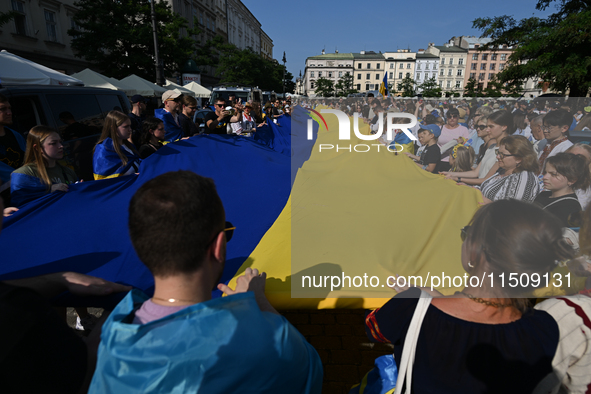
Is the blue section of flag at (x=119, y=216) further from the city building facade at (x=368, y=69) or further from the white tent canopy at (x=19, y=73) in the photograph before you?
the city building facade at (x=368, y=69)

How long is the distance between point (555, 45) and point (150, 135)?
20612 mm

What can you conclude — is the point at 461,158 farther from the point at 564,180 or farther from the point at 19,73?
the point at 19,73

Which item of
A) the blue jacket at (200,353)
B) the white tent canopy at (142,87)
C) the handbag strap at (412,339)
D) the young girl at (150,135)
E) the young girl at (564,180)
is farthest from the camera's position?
the white tent canopy at (142,87)

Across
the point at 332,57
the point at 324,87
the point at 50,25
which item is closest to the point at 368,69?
the point at 332,57

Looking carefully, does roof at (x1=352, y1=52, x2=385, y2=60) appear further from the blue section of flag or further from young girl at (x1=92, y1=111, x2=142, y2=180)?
young girl at (x1=92, y1=111, x2=142, y2=180)

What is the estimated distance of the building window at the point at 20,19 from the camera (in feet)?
59.8

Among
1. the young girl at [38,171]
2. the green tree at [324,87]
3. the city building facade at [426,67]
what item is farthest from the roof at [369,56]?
the young girl at [38,171]

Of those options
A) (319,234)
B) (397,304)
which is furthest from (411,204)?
(397,304)

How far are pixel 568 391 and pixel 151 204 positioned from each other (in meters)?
1.80

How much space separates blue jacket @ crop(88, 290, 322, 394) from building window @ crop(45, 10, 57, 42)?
26923 mm

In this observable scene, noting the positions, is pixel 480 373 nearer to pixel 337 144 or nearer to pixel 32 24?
pixel 337 144

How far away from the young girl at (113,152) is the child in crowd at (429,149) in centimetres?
377

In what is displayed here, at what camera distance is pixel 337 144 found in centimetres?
541

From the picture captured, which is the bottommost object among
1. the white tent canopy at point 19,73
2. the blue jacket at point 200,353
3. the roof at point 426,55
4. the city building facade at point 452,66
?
the blue jacket at point 200,353
